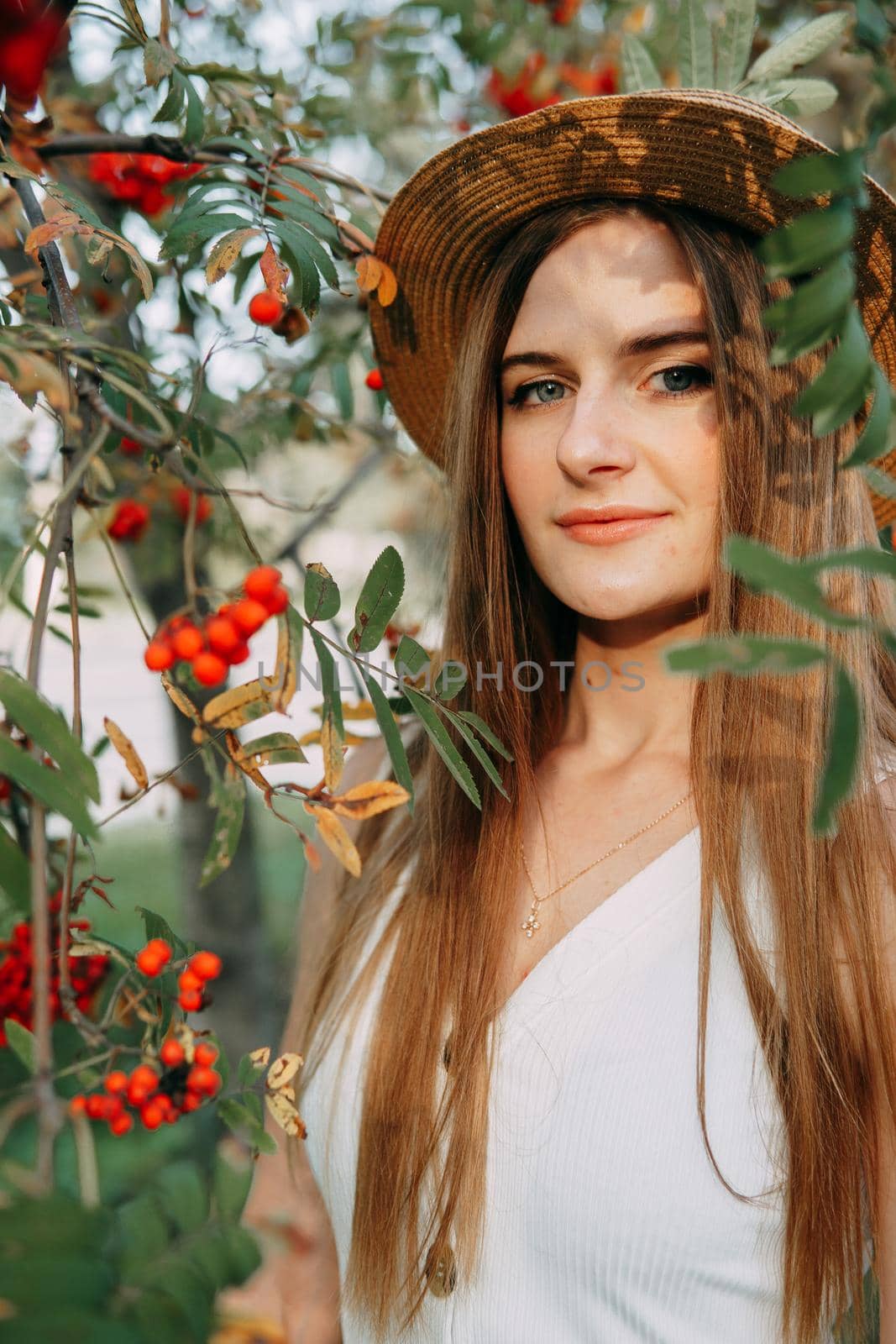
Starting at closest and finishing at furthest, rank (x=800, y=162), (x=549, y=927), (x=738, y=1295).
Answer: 1. (x=800, y=162)
2. (x=738, y=1295)
3. (x=549, y=927)

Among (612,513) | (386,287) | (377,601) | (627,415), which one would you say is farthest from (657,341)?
(377,601)

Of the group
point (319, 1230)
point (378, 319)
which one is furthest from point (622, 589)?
point (319, 1230)

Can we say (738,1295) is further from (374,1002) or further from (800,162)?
(800,162)

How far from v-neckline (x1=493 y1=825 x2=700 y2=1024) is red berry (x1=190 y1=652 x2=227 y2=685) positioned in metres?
0.73

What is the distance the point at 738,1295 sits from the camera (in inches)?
44.9

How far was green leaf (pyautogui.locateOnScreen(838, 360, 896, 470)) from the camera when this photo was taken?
70 cm

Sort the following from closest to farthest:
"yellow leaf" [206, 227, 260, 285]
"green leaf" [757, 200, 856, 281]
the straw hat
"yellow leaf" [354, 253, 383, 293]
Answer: "green leaf" [757, 200, 856, 281] < "yellow leaf" [206, 227, 260, 285] < the straw hat < "yellow leaf" [354, 253, 383, 293]

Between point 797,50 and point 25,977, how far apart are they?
1.47 meters

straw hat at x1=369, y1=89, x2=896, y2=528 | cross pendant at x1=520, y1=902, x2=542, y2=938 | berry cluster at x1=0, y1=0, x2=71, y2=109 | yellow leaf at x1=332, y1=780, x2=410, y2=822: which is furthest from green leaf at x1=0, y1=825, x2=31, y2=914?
straw hat at x1=369, y1=89, x2=896, y2=528

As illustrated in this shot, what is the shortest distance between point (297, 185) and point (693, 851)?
88 centimetres

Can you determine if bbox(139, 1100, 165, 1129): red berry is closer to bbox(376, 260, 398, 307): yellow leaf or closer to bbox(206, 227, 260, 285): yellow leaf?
bbox(206, 227, 260, 285): yellow leaf

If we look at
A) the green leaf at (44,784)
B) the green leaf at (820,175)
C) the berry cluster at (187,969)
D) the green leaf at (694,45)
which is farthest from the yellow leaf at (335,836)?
the green leaf at (694,45)

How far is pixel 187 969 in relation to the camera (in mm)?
886

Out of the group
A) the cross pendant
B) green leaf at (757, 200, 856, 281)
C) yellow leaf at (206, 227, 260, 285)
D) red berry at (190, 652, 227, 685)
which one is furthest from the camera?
the cross pendant
